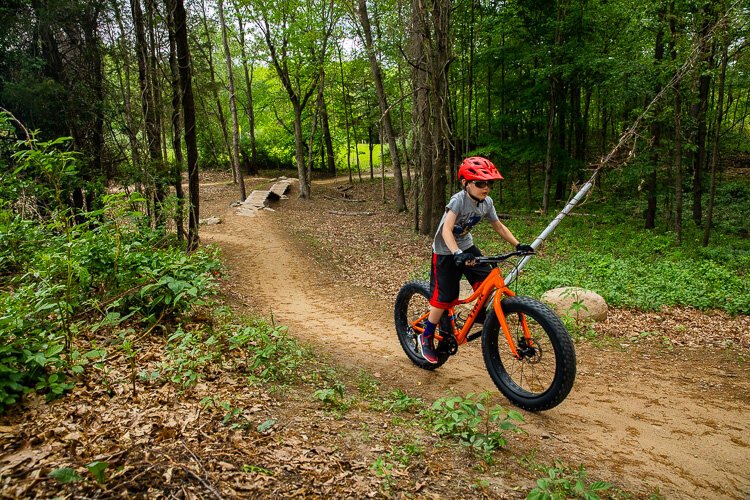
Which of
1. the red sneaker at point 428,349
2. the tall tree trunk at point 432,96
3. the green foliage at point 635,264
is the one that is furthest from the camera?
the tall tree trunk at point 432,96

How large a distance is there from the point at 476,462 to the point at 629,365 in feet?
13.6

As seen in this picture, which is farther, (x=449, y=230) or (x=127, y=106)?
(x=127, y=106)

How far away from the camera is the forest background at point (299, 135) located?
15.4 feet

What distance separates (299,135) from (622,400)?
67.0 ft

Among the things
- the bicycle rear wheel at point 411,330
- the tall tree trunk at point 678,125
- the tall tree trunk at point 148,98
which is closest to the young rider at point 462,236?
the bicycle rear wheel at point 411,330

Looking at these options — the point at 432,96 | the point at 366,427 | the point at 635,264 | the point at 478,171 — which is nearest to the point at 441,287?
the point at 478,171

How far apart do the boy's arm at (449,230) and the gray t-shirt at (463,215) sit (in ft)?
0.13

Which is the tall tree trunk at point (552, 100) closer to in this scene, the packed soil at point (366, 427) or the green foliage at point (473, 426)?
the packed soil at point (366, 427)

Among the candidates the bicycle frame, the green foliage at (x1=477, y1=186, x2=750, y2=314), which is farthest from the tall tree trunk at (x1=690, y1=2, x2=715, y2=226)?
the bicycle frame

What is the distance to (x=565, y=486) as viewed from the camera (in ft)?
8.96

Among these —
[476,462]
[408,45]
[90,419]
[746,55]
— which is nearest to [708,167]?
[746,55]

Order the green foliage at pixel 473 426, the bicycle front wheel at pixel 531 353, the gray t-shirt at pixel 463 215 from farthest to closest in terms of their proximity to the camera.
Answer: the gray t-shirt at pixel 463 215
the bicycle front wheel at pixel 531 353
the green foliage at pixel 473 426

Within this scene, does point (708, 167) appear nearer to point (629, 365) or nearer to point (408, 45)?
point (408, 45)

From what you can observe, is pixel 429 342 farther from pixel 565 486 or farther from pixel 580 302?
pixel 580 302
